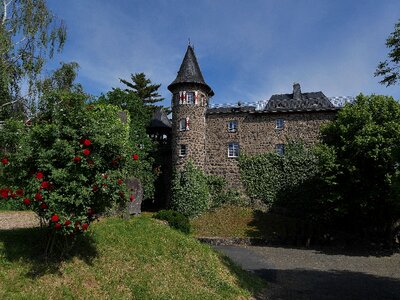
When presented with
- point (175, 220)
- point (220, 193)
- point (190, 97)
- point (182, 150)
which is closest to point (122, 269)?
point (175, 220)

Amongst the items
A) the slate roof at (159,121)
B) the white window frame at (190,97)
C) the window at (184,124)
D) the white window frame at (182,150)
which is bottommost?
the white window frame at (182,150)

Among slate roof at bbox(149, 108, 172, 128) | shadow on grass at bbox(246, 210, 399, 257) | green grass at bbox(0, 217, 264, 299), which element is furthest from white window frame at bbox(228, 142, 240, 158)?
green grass at bbox(0, 217, 264, 299)

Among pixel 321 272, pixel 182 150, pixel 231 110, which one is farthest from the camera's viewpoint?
pixel 231 110

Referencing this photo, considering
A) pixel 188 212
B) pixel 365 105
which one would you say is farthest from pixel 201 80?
pixel 365 105

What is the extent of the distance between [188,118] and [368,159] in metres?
15.1

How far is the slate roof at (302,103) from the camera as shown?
97.7ft

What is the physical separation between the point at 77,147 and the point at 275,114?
82.8 feet

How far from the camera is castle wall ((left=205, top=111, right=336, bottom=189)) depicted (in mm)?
29750

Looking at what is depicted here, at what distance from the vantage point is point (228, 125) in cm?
3162

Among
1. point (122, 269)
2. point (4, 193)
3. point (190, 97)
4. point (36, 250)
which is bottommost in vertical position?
point (122, 269)

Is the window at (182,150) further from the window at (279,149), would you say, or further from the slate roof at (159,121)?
the window at (279,149)

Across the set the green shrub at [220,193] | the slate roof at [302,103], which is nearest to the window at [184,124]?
the green shrub at [220,193]

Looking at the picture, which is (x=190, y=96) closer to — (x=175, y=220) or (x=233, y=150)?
(x=233, y=150)

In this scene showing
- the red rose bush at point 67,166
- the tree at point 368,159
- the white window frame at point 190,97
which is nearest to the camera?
the red rose bush at point 67,166
